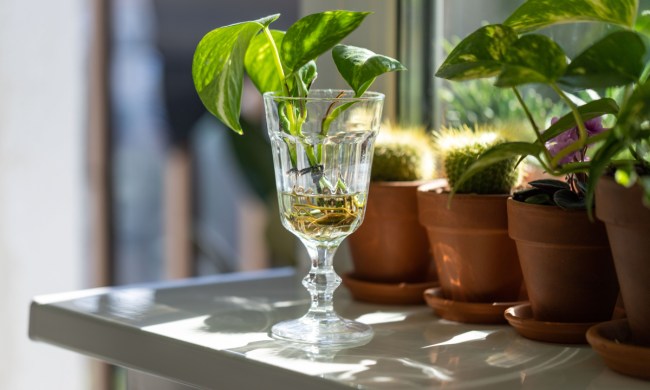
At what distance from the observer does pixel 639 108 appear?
651 mm

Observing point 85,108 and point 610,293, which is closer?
point 610,293

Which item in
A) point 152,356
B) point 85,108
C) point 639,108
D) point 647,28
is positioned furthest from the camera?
point 85,108

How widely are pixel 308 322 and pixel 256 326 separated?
2.4 inches

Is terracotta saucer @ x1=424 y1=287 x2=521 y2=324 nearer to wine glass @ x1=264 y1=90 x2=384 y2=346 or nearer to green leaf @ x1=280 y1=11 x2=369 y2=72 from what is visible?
wine glass @ x1=264 y1=90 x2=384 y2=346

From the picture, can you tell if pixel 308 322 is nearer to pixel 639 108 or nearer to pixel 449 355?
pixel 449 355

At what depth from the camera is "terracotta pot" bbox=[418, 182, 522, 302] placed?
3.01ft

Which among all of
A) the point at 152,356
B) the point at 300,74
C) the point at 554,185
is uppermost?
the point at 300,74

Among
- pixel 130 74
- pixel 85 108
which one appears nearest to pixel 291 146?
pixel 85 108

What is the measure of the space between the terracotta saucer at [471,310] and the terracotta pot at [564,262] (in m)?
0.06

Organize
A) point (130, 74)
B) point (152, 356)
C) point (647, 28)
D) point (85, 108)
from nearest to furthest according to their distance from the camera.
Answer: point (647, 28) < point (152, 356) < point (85, 108) < point (130, 74)

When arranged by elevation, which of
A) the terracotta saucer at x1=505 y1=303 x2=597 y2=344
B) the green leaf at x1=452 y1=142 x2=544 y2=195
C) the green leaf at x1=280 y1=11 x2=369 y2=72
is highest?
the green leaf at x1=280 y1=11 x2=369 y2=72

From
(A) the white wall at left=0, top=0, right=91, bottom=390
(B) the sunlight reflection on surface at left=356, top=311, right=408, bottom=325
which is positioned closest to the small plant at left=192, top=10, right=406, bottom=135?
(B) the sunlight reflection on surface at left=356, top=311, right=408, bottom=325

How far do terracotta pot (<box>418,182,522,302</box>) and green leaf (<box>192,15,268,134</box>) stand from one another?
232 mm

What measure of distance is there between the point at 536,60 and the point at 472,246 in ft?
0.86
